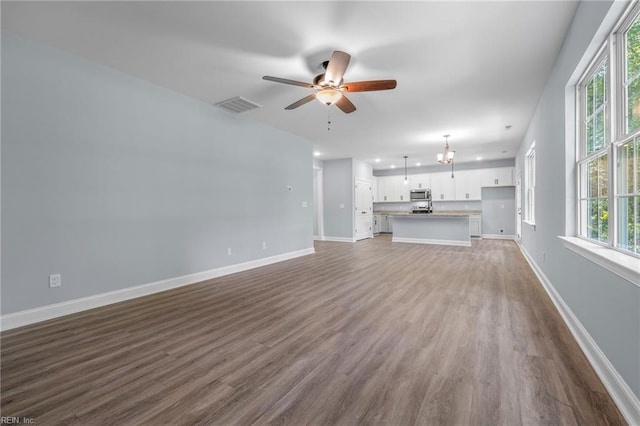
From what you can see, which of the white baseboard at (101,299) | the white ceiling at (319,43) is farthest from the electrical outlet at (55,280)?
the white ceiling at (319,43)

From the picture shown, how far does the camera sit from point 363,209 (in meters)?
9.55

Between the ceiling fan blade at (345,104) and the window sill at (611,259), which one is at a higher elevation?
the ceiling fan blade at (345,104)

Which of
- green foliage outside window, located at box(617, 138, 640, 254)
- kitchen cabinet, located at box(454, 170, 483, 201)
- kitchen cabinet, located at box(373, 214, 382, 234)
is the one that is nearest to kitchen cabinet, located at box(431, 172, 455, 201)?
kitchen cabinet, located at box(454, 170, 483, 201)

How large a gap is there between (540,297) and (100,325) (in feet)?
15.9

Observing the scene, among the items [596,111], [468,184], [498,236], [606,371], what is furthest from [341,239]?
[606,371]

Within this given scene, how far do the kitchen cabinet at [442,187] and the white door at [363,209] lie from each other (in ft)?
7.99

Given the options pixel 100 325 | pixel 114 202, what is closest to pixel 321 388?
pixel 100 325

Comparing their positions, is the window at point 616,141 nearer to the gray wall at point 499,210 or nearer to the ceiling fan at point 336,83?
the ceiling fan at point 336,83

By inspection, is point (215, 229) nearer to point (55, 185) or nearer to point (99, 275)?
point (99, 275)

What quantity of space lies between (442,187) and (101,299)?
10.1 meters

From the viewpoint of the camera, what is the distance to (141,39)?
277 centimetres

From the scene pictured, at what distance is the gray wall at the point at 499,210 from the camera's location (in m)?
9.26

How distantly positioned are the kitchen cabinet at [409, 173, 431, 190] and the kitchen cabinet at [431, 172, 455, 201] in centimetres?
18

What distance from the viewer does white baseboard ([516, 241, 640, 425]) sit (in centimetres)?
139
